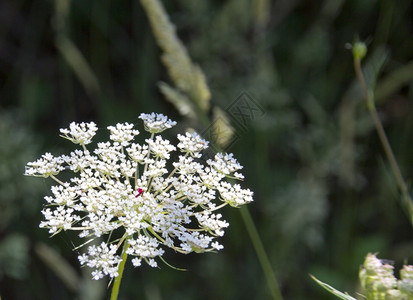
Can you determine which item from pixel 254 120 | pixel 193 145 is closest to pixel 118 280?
pixel 193 145

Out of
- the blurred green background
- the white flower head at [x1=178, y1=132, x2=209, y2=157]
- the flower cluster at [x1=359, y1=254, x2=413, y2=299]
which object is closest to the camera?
the flower cluster at [x1=359, y1=254, x2=413, y2=299]

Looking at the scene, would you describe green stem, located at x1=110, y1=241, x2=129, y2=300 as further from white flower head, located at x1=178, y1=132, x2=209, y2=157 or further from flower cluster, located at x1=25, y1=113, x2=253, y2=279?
white flower head, located at x1=178, y1=132, x2=209, y2=157

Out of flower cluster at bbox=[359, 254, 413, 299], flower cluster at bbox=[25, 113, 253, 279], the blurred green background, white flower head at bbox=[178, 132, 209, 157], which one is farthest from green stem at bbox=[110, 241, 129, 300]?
the blurred green background

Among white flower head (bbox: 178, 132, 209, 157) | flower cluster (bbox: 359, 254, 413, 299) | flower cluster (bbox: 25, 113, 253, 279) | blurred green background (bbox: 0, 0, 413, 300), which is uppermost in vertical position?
blurred green background (bbox: 0, 0, 413, 300)

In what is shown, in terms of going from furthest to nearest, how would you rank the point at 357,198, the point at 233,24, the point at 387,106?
the point at 387,106 → the point at 357,198 → the point at 233,24

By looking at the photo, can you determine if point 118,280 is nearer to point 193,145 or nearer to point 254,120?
point 193,145

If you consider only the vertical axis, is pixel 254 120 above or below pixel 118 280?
above

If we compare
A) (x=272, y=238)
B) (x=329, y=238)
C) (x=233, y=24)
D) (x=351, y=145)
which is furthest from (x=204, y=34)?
(x=329, y=238)

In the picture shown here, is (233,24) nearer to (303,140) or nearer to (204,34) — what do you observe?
(204,34)

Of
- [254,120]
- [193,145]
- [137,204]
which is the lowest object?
[137,204]
